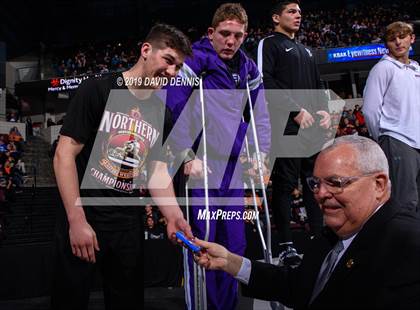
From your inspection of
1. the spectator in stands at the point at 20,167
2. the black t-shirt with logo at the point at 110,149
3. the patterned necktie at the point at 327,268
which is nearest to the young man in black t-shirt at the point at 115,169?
the black t-shirt with logo at the point at 110,149

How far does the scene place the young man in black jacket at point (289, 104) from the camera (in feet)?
13.8

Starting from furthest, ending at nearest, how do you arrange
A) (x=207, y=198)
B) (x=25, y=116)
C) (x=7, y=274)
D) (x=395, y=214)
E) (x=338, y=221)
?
(x=25, y=116) < (x=7, y=274) < (x=207, y=198) < (x=338, y=221) < (x=395, y=214)

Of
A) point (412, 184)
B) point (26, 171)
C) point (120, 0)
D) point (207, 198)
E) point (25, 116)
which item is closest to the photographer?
point (207, 198)

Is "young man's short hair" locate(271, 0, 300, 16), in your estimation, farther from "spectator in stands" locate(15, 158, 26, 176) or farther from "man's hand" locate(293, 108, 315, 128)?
"spectator in stands" locate(15, 158, 26, 176)

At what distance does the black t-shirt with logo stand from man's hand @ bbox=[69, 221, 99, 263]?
0.31 meters

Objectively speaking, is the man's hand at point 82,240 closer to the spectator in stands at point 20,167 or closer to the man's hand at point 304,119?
the man's hand at point 304,119

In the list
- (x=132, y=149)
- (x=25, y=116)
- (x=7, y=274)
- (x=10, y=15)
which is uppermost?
(x=10, y=15)

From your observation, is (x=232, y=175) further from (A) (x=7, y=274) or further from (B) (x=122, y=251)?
(A) (x=7, y=274)

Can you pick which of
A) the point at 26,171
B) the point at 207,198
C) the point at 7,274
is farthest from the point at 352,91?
the point at 207,198

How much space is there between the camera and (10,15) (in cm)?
3256

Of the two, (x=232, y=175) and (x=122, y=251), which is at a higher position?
(x=232, y=175)

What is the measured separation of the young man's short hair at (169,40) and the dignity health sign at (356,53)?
76.7 ft

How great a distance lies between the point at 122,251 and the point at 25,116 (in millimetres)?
30701

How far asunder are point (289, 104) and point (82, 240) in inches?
101
